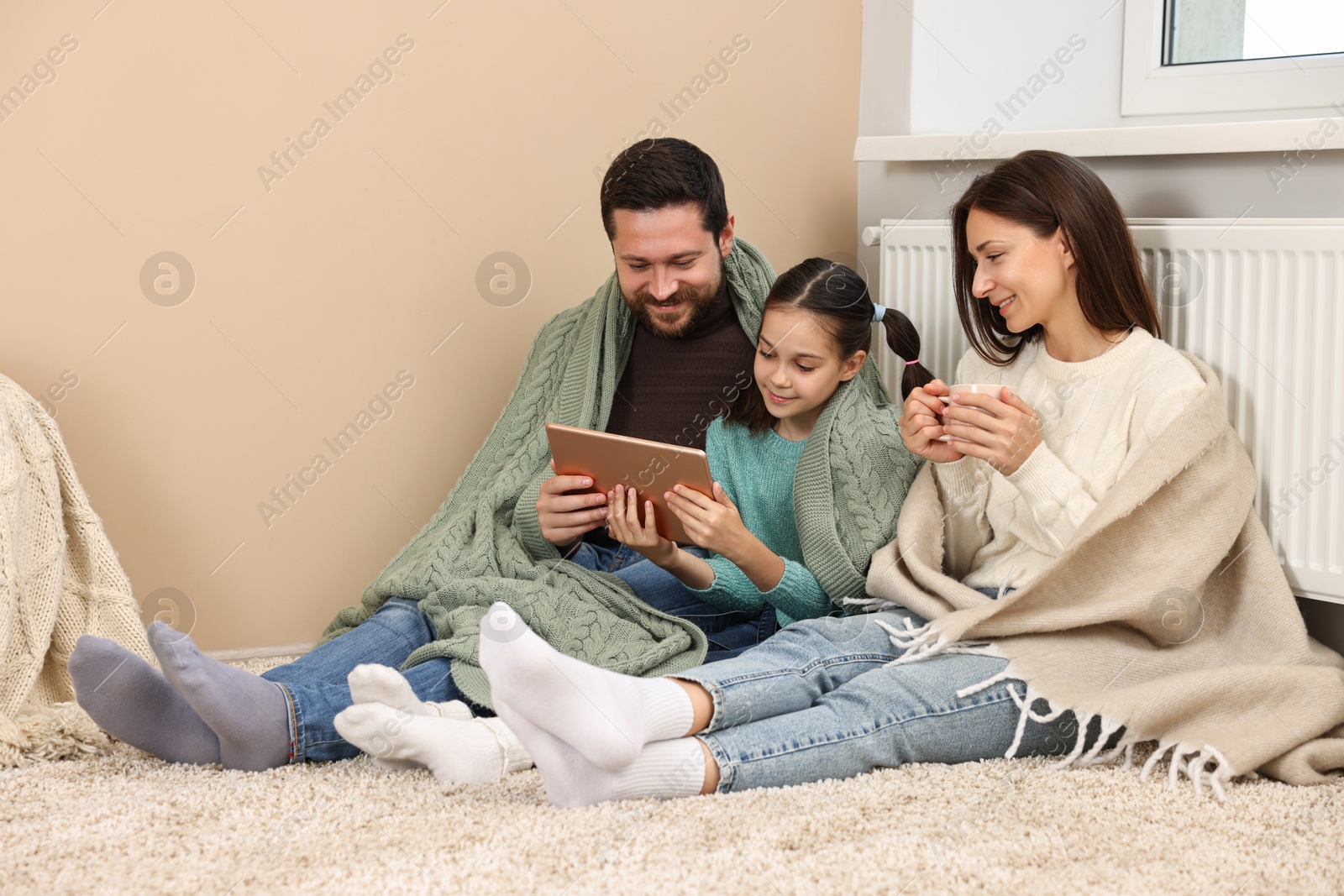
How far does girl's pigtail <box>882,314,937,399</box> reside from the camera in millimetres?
1729

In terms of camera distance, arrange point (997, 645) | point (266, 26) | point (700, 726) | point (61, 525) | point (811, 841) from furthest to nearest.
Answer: point (266, 26)
point (61, 525)
point (997, 645)
point (700, 726)
point (811, 841)

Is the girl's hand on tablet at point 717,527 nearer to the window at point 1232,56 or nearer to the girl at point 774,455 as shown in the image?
the girl at point 774,455

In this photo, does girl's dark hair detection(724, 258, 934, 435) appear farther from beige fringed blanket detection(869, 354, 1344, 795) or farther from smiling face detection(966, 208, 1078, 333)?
beige fringed blanket detection(869, 354, 1344, 795)

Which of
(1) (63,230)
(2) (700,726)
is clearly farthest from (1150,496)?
(1) (63,230)

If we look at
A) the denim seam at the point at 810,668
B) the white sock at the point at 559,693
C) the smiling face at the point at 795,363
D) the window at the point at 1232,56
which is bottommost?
the denim seam at the point at 810,668

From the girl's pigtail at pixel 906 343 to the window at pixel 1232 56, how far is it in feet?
2.14

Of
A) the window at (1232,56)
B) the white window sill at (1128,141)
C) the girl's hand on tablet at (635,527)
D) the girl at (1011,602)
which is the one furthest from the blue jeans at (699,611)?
the window at (1232,56)

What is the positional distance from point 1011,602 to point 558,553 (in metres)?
0.67

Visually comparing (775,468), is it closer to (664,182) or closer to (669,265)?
(669,265)

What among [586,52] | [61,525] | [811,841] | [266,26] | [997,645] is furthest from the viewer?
A: [586,52]

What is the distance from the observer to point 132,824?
44.3 inches

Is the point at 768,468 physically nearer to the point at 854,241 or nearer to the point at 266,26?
the point at 854,241

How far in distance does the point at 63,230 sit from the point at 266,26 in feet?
1.47

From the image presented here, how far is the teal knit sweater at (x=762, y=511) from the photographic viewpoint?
1587 mm
